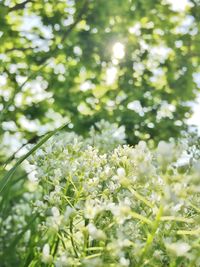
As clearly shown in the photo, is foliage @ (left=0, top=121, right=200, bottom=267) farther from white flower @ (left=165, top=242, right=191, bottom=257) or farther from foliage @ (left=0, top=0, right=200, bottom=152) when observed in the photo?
foliage @ (left=0, top=0, right=200, bottom=152)

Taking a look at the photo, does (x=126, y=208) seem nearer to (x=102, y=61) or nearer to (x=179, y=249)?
(x=179, y=249)

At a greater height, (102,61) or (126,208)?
(102,61)

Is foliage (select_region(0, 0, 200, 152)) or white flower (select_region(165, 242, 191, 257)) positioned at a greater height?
foliage (select_region(0, 0, 200, 152))

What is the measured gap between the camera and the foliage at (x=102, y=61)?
4.80 m

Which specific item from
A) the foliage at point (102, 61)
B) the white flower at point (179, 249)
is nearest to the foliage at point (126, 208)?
the white flower at point (179, 249)

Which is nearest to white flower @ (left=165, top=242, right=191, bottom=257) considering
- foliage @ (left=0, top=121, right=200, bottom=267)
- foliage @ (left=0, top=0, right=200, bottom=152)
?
foliage @ (left=0, top=121, right=200, bottom=267)

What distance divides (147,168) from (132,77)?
415 cm

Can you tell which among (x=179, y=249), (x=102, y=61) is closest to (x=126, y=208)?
(x=179, y=249)

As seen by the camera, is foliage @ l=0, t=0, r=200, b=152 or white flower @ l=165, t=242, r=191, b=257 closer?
white flower @ l=165, t=242, r=191, b=257

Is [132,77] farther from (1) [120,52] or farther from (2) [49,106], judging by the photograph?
(2) [49,106]

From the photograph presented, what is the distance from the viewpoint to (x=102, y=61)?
5.17 metres

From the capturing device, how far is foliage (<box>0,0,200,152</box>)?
4.80 metres

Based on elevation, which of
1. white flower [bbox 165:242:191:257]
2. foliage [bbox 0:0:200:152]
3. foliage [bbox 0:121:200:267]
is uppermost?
foliage [bbox 0:0:200:152]

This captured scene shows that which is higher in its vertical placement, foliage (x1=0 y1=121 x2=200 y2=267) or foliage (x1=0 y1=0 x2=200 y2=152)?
foliage (x1=0 y1=0 x2=200 y2=152)
